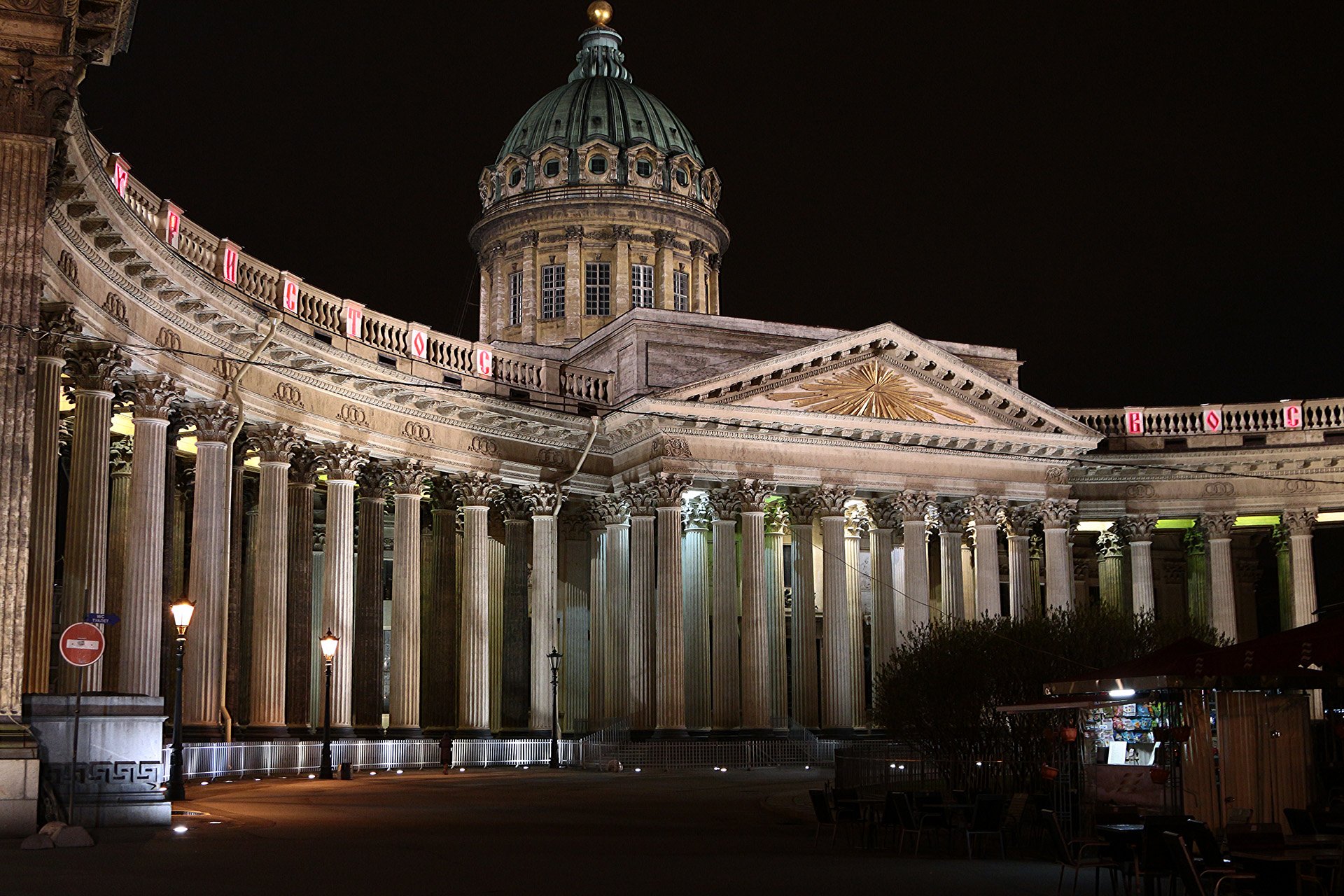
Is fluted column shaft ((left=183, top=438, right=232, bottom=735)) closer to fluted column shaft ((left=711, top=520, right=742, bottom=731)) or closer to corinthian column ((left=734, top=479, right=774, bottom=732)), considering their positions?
fluted column shaft ((left=711, top=520, right=742, bottom=731))

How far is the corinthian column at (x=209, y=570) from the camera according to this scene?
115ft

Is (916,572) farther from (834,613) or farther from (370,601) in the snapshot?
(370,601)

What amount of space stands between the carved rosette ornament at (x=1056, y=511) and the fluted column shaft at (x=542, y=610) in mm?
17152

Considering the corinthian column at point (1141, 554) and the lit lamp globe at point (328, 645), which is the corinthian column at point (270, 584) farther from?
the corinthian column at point (1141, 554)

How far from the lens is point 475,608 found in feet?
149

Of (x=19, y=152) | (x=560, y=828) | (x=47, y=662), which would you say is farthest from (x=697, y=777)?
(x=19, y=152)

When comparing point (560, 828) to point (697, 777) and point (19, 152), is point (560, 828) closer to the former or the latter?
point (19, 152)

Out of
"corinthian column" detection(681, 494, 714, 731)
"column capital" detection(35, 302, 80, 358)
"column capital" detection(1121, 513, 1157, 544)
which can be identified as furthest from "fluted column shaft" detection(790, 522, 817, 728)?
"column capital" detection(35, 302, 80, 358)

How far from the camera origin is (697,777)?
137ft

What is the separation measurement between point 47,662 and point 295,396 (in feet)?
48.5

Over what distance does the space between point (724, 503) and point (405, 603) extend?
1116 centimetres

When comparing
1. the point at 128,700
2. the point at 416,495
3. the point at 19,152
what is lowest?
the point at 128,700

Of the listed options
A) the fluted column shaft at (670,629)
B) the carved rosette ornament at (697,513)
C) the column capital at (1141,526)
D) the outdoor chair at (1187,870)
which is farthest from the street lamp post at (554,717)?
the outdoor chair at (1187,870)

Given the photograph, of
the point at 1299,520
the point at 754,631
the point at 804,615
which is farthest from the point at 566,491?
the point at 1299,520
